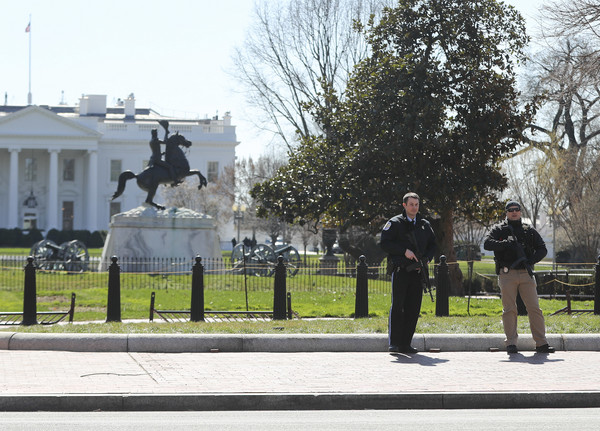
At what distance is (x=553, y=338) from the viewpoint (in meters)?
10.8

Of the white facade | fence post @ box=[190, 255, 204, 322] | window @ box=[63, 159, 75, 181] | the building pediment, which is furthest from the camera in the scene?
window @ box=[63, 159, 75, 181]

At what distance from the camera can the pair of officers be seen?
33.0 ft

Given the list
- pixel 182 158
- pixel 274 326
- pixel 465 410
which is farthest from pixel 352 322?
pixel 182 158

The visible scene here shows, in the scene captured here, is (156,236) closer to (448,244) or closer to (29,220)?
(448,244)

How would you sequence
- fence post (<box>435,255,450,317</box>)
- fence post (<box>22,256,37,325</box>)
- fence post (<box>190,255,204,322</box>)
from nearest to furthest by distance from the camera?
fence post (<box>22,256,37,325</box>) → fence post (<box>190,255,204,322</box>) → fence post (<box>435,255,450,317</box>)

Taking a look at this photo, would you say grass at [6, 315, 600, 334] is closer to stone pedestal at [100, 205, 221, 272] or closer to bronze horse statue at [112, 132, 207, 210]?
bronze horse statue at [112, 132, 207, 210]

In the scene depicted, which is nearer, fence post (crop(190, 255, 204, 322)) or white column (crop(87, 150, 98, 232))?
fence post (crop(190, 255, 204, 322))

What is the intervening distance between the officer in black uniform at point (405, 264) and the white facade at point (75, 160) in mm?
76265

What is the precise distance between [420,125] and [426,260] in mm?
11030

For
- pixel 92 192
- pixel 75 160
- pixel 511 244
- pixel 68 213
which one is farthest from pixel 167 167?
pixel 75 160

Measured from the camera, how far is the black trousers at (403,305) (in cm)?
1013

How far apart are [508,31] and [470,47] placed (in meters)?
1.09

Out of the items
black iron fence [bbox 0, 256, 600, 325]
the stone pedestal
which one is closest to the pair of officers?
black iron fence [bbox 0, 256, 600, 325]

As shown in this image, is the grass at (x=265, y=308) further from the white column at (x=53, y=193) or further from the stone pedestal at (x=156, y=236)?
the white column at (x=53, y=193)
